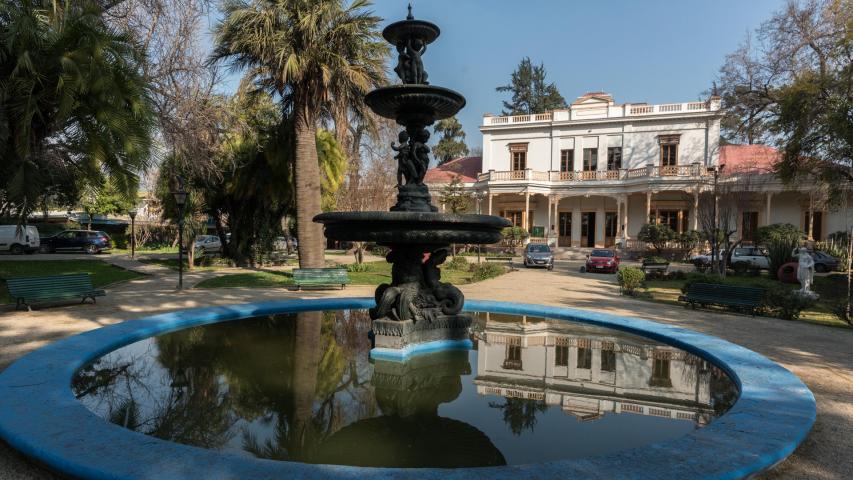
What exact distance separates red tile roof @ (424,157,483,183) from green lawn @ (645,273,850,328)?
1023 inches

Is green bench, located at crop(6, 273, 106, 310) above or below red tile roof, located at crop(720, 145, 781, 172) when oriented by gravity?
below

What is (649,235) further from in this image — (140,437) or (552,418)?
(140,437)

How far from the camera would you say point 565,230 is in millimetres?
42375

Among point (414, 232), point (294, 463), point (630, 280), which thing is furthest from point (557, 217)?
point (294, 463)

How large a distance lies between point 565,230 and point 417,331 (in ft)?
124

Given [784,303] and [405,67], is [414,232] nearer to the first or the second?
[405,67]

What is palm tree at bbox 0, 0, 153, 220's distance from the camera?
824cm

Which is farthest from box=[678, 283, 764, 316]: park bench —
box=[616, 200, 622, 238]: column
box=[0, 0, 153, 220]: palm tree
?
box=[616, 200, 622, 238]: column

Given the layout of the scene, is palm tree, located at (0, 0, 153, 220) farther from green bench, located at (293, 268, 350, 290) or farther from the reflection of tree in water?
the reflection of tree in water

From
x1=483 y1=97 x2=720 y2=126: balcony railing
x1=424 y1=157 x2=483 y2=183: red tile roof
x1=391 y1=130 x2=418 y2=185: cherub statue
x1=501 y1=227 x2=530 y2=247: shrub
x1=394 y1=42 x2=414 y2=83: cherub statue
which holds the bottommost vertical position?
x1=501 y1=227 x2=530 y2=247: shrub

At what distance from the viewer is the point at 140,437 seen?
3.44 metres

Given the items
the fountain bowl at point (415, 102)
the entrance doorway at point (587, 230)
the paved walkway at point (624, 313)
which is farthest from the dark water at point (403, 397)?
the entrance doorway at point (587, 230)

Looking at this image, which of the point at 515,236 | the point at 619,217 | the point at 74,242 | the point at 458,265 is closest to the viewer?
the point at 458,265

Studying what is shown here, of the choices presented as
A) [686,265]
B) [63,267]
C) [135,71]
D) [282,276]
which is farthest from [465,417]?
[686,265]
